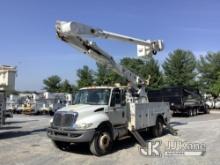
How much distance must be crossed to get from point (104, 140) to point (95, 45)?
3.86 metres

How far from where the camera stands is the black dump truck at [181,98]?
29406mm

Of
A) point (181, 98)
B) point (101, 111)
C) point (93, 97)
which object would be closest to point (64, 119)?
point (101, 111)

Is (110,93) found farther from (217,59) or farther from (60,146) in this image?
(217,59)

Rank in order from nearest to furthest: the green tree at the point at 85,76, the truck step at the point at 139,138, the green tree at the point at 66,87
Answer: the truck step at the point at 139,138 → the green tree at the point at 85,76 → the green tree at the point at 66,87

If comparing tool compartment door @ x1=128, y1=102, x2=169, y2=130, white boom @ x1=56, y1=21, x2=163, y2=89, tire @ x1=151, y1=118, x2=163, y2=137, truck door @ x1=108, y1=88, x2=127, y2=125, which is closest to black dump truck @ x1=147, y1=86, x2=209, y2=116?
tool compartment door @ x1=128, y1=102, x2=169, y2=130

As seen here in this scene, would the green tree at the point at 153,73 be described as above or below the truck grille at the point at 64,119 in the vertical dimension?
above

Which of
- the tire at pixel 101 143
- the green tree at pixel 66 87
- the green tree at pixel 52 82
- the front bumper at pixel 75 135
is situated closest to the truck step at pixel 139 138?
the tire at pixel 101 143

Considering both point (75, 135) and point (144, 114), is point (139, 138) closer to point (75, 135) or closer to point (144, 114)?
point (144, 114)

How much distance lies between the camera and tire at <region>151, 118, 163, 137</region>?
50.0 ft

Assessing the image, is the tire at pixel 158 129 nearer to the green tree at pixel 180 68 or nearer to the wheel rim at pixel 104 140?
the wheel rim at pixel 104 140

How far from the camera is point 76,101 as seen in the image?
12.9m

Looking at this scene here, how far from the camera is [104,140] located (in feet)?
37.0

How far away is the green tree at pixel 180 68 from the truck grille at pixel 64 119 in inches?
1829

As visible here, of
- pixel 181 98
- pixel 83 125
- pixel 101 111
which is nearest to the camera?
pixel 83 125
